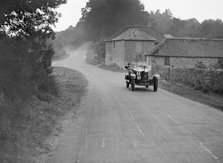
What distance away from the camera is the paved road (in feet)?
31.1

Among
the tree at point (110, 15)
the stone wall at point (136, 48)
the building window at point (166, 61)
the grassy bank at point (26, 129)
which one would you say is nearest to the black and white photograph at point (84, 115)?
the grassy bank at point (26, 129)

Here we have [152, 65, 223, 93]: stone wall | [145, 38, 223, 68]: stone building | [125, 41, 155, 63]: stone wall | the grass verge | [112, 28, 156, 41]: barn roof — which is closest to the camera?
the grass verge

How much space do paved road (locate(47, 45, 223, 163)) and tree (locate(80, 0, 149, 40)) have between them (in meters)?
73.7

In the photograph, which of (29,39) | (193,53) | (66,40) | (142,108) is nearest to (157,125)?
(142,108)

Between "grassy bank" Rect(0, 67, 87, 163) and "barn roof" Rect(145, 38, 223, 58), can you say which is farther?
"barn roof" Rect(145, 38, 223, 58)

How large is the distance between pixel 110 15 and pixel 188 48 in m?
44.7

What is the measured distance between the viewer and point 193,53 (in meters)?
49.8

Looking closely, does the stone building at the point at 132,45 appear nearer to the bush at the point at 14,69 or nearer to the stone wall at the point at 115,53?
the stone wall at the point at 115,53

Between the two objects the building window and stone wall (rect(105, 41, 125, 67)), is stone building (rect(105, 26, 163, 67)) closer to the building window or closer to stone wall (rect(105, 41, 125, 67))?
stone wall (rect(105, 41, 125, 67))

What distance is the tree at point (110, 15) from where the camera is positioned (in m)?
91.6

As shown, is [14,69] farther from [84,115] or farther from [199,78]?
[199,78]

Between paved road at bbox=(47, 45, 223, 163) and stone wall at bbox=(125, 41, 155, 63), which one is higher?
stone wall at bbox=(125, 41, 155, 63)

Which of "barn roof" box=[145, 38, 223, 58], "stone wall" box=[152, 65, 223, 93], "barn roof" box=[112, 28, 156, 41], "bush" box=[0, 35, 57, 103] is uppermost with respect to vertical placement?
"barn roof" box=[112, 28, 156, 41]

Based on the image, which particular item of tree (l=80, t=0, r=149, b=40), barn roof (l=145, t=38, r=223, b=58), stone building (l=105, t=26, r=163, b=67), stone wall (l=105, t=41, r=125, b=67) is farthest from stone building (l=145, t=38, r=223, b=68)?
tree (l=80, t=0, r=149, b=40)
